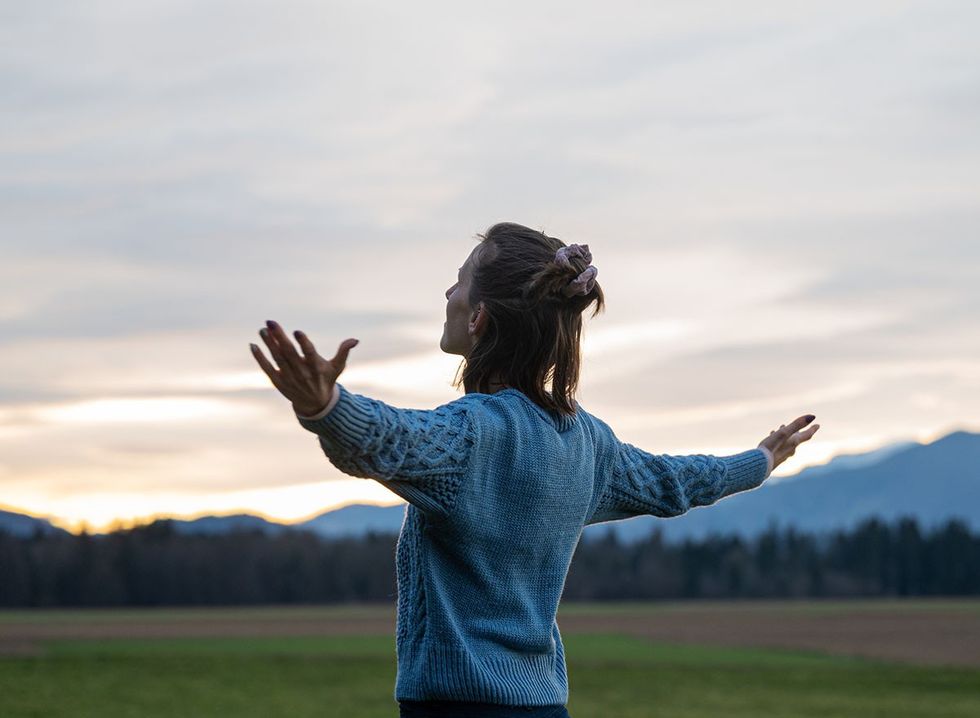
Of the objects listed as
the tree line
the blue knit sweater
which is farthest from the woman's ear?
the tree line

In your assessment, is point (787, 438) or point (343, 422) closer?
point (343, 422)

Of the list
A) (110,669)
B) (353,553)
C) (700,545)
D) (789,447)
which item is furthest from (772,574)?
(789,447)

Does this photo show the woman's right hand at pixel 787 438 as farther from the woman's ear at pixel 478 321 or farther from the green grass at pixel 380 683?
the green grass at pixel 380 683

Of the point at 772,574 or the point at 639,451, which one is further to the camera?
the point at 772,574

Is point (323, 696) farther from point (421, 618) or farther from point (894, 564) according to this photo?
point (894, 564)

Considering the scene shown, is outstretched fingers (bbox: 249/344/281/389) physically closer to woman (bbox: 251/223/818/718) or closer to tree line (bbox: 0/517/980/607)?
woman (bbox: 251/223/818/718)

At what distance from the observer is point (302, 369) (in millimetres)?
2398

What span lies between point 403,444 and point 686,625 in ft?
229

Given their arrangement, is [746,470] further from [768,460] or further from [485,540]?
[485,540]

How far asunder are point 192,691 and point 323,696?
3104 millimetres

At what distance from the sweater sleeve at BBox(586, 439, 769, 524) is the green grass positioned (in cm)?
2077

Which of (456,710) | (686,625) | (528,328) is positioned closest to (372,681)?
(456,710)

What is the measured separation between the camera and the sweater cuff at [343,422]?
97.3 inches

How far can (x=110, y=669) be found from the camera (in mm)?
37906
